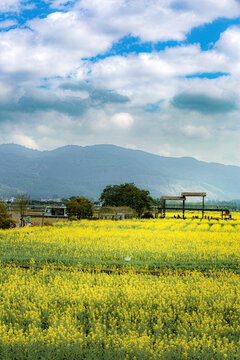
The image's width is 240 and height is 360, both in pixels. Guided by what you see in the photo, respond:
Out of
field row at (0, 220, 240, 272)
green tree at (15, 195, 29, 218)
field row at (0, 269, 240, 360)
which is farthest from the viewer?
green tree at (15, 195, 29, 218)

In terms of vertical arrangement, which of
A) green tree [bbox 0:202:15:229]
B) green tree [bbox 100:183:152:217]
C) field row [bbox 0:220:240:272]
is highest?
green tree [bbox 100:183:152:217]

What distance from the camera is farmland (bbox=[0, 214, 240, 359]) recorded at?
6.27 metres

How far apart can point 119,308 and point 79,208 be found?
3115 centimetres

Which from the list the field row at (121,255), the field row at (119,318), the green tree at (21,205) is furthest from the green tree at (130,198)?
the field row at (119,318)

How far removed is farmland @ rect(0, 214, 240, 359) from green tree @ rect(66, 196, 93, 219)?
24.6 m

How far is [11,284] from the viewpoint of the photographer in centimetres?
979

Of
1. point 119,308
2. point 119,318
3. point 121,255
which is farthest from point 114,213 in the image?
point 119,318

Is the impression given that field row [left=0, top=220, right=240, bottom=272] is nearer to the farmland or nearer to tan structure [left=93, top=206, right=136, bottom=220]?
the farmland

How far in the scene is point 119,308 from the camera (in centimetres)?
810

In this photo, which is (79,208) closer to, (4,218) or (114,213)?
(114,213)

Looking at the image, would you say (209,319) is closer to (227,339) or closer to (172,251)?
(227,339)

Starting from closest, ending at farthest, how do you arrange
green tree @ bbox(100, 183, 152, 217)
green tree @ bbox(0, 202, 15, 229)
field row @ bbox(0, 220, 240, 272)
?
field row @ bbox(0, 220, 240, 272) < green tree @ bbox(0, 202, 15, 229) < green tree @ bbox(100, 183, 152, 217)

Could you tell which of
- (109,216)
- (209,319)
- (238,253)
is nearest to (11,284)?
(209,319)

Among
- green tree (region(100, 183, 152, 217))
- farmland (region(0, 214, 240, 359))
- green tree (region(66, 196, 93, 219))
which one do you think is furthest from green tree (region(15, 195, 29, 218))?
farmland (region(0, 214, 240, 359))
